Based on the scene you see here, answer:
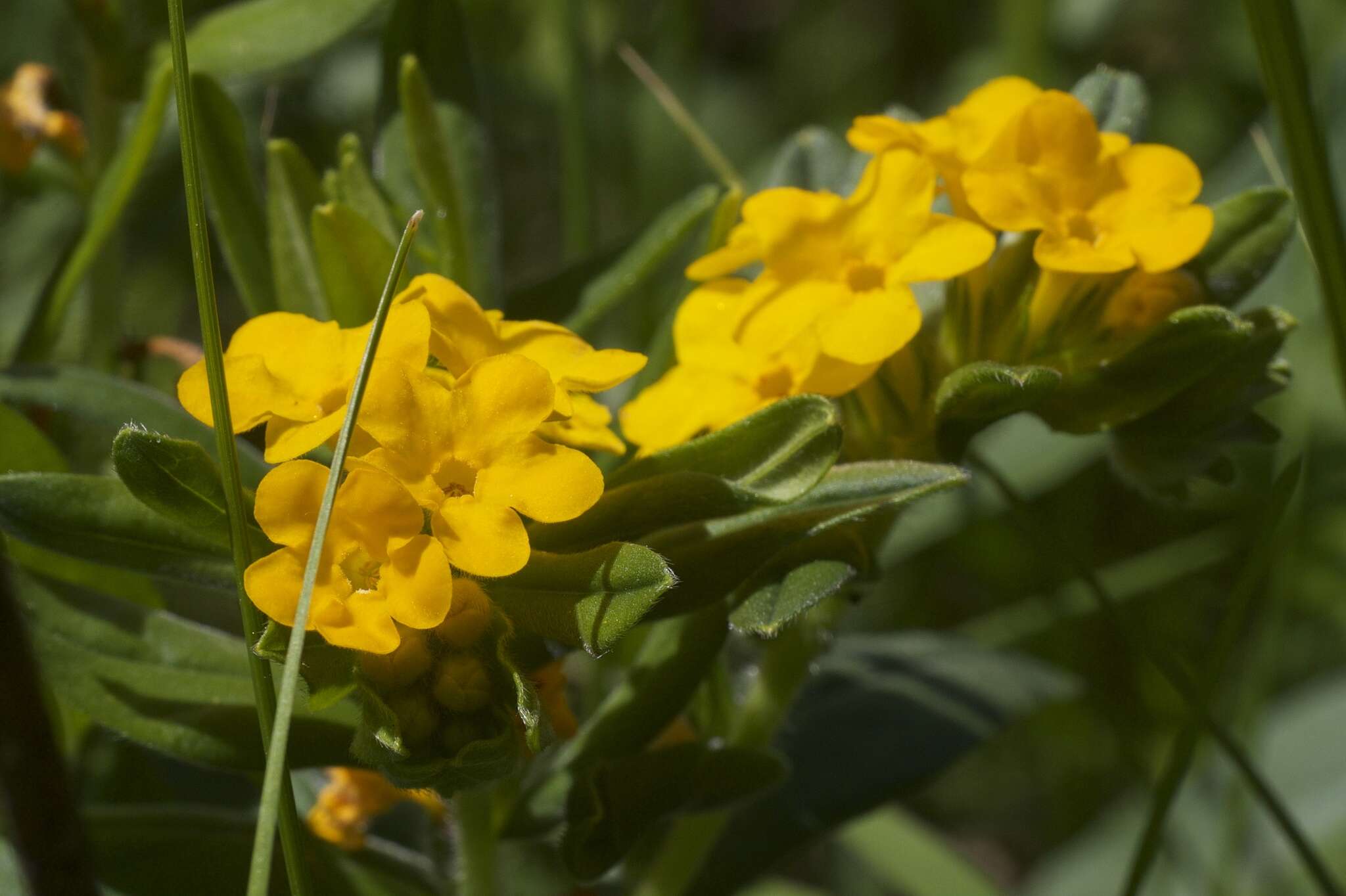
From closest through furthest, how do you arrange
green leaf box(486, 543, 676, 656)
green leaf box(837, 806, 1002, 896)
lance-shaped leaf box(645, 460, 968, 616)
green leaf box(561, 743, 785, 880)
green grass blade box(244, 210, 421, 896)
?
1. green grass blade box(244, 210, 421, 896)
2. green leaf box(486, 543, 676, 656)
3. lance-shaped leaf box(645, 460, 968, 616)
4. green leaf box(561, 743, 785, 880)
5. green leaf box(837, 806, 1002, 896)

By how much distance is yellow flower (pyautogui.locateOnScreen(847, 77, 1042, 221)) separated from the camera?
133 centimetres

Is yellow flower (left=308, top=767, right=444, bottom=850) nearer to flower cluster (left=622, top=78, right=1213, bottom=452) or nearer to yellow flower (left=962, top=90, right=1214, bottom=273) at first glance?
flower cluster (left=622, top=78, right=1213, bottom=452)

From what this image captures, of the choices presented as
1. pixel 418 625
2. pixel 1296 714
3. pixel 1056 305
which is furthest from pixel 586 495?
pixel 1296 714

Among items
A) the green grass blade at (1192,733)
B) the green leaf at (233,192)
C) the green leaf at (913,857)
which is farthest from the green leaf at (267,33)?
the green leaf at (913,857)

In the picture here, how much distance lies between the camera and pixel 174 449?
1.05 meters

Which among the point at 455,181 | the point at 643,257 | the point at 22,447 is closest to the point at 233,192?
the point at 455,181

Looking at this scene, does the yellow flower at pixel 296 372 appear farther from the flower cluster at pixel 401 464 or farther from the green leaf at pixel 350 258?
the green leaf at pixel 350 258

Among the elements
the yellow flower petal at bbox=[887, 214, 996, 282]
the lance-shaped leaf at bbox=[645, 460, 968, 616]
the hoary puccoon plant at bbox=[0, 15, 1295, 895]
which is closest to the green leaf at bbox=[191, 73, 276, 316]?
the hoary puccoon plant at bbox=[0, 15, 1295, 895]

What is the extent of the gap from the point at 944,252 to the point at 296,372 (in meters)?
0.59

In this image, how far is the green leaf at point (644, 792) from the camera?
4.22 ft

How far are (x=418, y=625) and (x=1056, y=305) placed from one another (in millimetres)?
763

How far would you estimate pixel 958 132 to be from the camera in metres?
1.39

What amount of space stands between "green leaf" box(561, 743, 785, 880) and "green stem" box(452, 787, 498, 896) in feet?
0.30

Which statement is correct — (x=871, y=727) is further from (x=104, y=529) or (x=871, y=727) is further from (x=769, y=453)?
(x=104, y=529)
